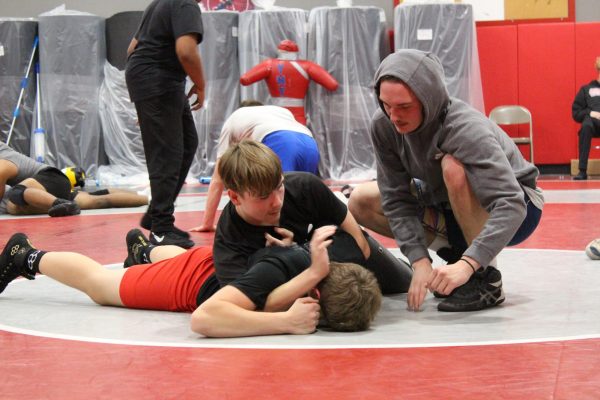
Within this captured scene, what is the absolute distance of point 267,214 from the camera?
288 centimetres

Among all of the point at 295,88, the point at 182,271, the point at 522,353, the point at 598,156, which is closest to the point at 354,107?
the point at 295,88

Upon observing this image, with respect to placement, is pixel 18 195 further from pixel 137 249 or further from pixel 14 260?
pixel 14 260

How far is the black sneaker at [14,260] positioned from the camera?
3482 mm

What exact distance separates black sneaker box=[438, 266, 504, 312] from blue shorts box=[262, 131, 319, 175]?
192 cm

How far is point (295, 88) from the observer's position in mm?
11453

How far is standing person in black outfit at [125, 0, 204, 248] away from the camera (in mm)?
4883

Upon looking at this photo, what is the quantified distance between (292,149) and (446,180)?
196 cm

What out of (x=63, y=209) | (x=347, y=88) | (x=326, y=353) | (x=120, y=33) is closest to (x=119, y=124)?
(x=120, y=33)

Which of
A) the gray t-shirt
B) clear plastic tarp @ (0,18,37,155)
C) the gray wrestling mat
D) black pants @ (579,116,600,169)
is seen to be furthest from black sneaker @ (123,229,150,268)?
clear plastic tarp @ (0,18,37,155)

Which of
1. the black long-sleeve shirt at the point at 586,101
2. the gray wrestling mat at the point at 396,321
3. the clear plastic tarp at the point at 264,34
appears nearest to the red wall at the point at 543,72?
the black long-sleeve shirt at the point at 586,101

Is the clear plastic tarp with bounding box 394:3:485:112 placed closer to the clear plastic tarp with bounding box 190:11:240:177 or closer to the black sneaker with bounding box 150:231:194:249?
the clear plastic tarp with bounding box 190:11:240:177

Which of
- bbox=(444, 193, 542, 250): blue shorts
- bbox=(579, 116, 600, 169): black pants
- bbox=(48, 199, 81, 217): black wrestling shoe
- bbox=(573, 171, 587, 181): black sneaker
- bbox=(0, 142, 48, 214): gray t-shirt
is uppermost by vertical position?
bbox=(444, 193, 542, 250): blue shorts

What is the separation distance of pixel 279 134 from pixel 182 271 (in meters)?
1.88

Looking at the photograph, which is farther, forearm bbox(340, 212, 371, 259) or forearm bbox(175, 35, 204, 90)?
forearm bbox(175, 35, 204, 90)
